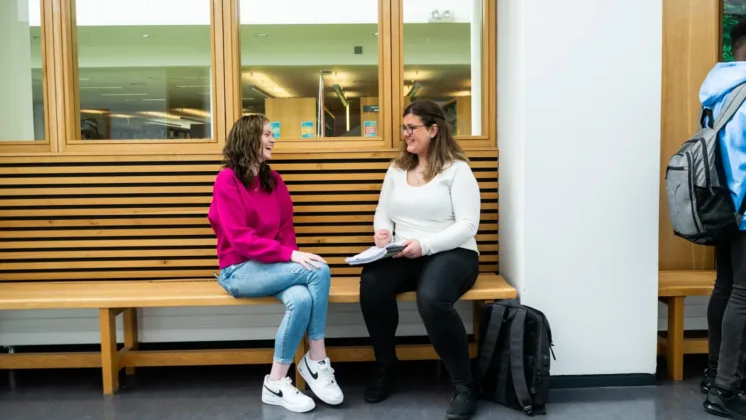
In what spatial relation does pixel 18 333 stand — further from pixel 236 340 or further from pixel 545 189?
pixel 545 189

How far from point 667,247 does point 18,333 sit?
4.01 metres

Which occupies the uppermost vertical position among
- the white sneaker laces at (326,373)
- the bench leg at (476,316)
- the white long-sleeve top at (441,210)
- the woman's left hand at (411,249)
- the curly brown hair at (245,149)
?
the curly brown hair at (245,149)

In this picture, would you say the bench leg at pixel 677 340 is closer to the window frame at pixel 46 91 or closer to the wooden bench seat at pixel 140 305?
the wooden bench seat at pixel 140 305

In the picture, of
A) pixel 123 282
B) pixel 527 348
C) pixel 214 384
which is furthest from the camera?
pixel 123 282

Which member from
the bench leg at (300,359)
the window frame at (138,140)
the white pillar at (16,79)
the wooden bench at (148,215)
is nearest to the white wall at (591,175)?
the wooden bench at (148,215)

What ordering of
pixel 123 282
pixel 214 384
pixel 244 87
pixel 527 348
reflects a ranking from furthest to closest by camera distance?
pixel 244 87
pixel 123 282
pixel 214 384
pixel 527 348

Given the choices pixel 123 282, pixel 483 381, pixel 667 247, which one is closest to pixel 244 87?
pixel 123 282

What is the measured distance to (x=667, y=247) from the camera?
137 inches

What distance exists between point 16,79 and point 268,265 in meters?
2.21

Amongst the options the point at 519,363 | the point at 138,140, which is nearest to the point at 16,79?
the point at 138,140

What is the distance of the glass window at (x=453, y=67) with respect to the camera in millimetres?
3533

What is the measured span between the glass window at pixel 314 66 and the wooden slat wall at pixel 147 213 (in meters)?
0.39

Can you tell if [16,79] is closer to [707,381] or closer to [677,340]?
[677,340]

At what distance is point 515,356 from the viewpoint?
2.60m
